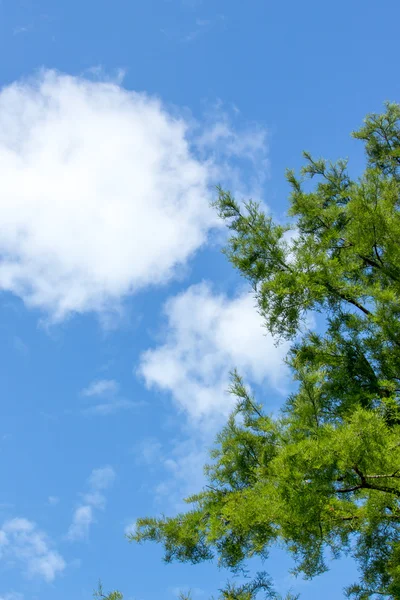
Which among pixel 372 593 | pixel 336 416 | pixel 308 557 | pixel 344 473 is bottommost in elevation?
pixel 372 593

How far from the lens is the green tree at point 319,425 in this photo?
163 inches

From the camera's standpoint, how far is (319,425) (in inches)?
195

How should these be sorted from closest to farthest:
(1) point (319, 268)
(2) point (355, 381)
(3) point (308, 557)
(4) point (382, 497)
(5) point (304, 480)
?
1. (5) point (304, 480)
2. (4) point (382, 497)
3. (3) point (308, 557)
4. (1) point (319, 268)
5. (2) point (355, 381)

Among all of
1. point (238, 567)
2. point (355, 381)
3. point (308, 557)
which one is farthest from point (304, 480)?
point (355, 381)

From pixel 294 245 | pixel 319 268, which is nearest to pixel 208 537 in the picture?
pixel 319 268

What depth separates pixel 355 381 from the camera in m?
6.89

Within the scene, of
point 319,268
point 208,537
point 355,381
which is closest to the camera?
point 208,537

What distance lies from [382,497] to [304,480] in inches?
36.7

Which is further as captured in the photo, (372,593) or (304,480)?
(372,593)

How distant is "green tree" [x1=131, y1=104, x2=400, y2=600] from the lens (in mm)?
4141

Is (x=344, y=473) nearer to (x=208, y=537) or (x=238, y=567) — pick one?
(x=208, y=537)

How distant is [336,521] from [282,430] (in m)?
1.16

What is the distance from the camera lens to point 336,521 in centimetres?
522

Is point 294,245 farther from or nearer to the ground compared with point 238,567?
farther from the ground
